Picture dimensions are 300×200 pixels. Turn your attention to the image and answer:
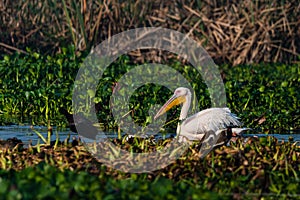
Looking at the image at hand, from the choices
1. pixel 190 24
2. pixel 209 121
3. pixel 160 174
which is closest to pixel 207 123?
pixel 209 121

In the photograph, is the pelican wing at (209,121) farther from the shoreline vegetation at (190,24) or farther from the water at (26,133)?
the shoreline vegetation at (190,24)

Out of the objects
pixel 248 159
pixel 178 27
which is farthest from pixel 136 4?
pixel 248 159

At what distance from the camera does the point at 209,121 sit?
923cm

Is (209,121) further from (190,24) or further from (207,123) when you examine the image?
(190,24)

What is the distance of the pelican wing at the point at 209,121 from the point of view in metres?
9.21

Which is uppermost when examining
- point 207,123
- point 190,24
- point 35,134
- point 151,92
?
point 190,24

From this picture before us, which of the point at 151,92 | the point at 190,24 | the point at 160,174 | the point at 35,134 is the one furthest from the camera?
the point at 190,24

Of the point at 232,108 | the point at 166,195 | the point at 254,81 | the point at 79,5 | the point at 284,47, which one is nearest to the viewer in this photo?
the point at 166,195

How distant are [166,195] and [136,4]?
1221cm

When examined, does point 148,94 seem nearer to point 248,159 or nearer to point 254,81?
point 254,81

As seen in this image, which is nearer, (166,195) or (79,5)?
(166,195)

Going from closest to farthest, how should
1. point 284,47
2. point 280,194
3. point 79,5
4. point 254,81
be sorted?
point 280,194, point 254,81, point 79,5, point 284,47

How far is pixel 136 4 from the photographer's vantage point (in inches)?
691

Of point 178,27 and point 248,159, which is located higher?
point 178,27
